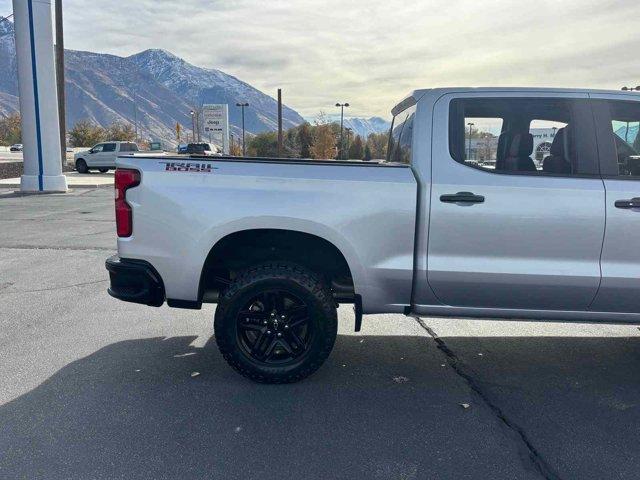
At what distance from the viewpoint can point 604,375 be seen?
4.13 meters

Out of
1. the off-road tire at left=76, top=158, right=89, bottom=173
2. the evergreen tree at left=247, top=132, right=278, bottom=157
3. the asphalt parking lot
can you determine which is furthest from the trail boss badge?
the evergreen tree at left=247, top=132, right=278, bottom=157

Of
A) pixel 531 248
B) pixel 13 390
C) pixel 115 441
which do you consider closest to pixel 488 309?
pixel 531 248

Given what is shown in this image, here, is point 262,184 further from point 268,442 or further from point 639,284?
point 639,284

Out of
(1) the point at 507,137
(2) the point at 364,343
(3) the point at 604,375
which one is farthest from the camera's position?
(2) the point at 364,343

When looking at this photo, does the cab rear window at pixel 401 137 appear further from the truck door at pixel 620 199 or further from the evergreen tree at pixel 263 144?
the evergreen tree at pixel 263 144

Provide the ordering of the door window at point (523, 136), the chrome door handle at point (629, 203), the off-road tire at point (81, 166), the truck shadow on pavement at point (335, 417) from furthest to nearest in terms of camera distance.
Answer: the off-road tire at point (81, 166) < the door window at point (523, 136) < the chrome door handle at point (629, 203) < the truck shadow on pavement at point (335, 417)

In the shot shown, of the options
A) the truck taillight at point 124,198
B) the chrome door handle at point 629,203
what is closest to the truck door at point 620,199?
the chrome door handle at point 629,203

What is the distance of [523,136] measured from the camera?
3879 mm

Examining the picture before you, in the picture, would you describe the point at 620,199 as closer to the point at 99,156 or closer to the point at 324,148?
the point at 99,156

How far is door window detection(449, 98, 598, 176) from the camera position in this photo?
3.71 m

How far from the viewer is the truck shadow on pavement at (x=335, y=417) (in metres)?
2.89

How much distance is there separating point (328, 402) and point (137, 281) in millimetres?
1575

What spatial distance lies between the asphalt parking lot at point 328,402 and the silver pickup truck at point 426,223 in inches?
19.2

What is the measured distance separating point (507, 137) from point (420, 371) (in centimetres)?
187
